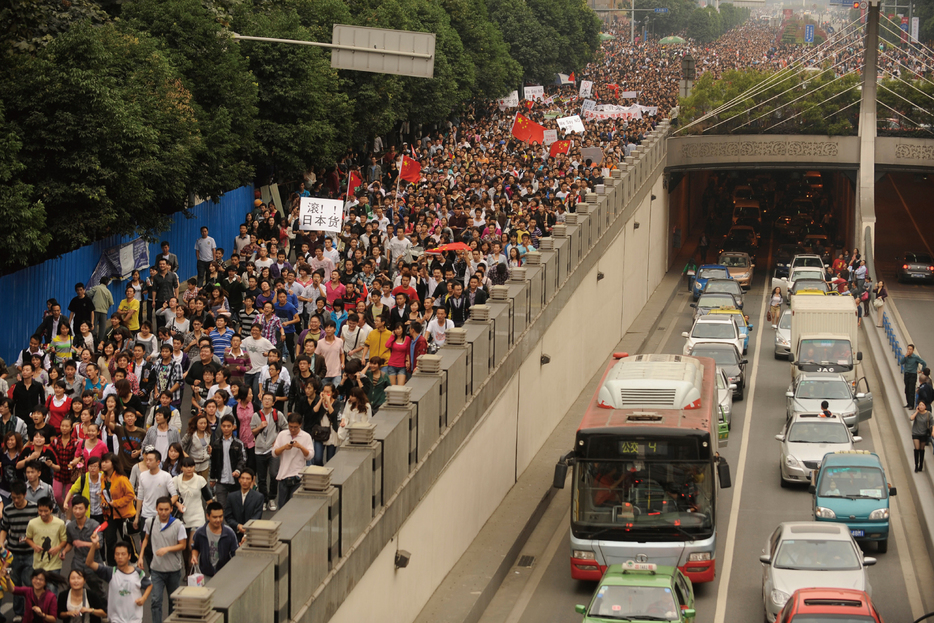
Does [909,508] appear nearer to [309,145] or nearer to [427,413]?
[427,413]

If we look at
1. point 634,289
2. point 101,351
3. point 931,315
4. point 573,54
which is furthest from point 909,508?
point 573,54

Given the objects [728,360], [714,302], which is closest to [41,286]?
[728,360]

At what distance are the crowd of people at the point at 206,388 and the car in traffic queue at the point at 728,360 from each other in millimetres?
4764

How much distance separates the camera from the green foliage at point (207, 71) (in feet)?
110

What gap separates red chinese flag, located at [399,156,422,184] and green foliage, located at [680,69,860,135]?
17.6 metres

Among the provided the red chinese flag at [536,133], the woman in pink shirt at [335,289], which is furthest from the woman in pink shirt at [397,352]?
the red chinese flag at [536,133]

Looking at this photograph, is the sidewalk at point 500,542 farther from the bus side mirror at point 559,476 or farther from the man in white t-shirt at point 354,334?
the man in white t-shirt at point 354,334

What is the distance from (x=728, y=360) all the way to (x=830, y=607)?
647 inches

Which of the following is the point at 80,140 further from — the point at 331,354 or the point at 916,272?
the point at 916,272

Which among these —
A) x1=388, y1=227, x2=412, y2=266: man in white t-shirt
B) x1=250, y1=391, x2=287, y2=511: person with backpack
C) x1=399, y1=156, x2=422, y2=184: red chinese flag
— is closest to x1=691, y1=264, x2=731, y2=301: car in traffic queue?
x1=399, y1=156, x2=422, y2=184: red chinese flag

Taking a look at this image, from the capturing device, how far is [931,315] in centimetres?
4247

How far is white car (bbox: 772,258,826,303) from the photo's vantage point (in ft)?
137

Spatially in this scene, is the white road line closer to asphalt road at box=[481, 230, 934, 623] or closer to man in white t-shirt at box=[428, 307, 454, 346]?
asphalt road at box=[481, 230, 934, 623]

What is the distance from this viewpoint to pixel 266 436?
16.2m
